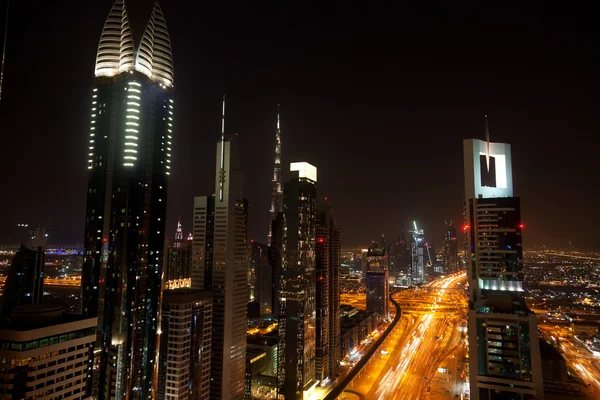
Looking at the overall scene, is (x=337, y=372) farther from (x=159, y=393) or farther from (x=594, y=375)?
(x=594, y=375)

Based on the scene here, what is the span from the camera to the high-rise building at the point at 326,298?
58656mm

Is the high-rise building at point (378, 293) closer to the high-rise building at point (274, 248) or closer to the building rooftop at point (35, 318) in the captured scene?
the high-rise building at point (274, 248)

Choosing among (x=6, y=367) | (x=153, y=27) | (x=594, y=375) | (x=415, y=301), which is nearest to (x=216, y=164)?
(x=153, y=27)

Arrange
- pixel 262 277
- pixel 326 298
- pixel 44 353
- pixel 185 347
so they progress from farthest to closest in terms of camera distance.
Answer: pixel 262 277
pixel 326 298
pixel 185 347
pixel 44 353

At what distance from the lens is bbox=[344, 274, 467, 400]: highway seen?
52531 mm

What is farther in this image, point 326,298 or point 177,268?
point 177,268

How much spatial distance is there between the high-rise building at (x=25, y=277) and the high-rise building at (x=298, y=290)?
1126 inches

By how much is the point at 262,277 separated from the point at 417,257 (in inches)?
3674

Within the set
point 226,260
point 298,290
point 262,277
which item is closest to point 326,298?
point 298,290

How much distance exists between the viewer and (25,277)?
4150cm

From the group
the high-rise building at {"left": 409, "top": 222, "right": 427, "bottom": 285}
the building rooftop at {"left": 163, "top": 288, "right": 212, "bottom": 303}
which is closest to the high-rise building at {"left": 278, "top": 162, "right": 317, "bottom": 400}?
the building rooftop at {"left": 163, "top": 288, "right": 212, "bottom": 303}

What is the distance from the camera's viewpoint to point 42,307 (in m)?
27.0

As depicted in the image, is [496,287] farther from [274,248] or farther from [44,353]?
[274,248]

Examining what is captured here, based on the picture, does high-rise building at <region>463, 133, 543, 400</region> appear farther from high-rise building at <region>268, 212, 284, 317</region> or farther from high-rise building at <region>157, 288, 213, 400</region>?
high-rise building at <region>268, 212, 284, 317</region>
